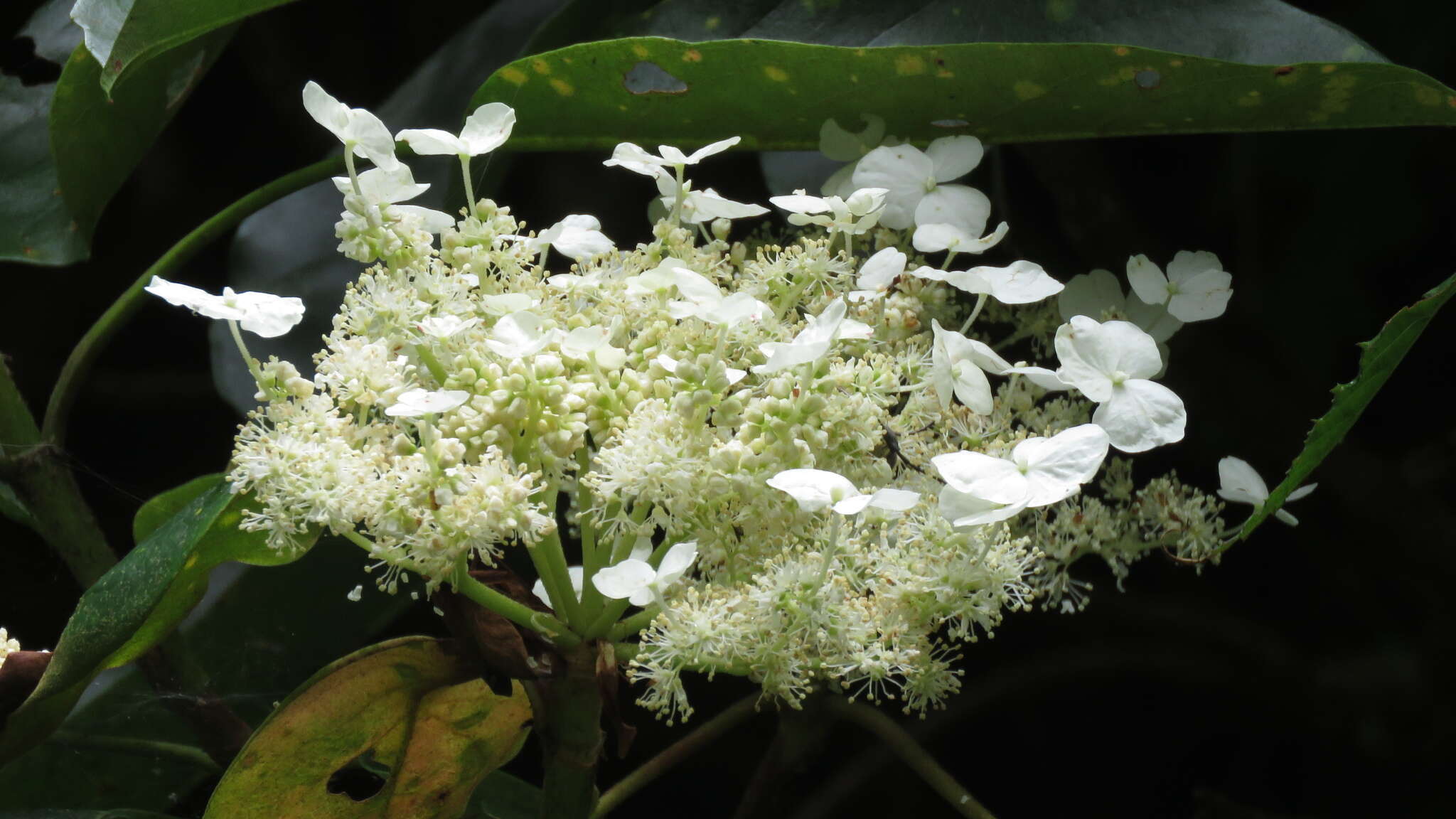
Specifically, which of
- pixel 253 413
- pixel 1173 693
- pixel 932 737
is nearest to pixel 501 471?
pixel 253 413

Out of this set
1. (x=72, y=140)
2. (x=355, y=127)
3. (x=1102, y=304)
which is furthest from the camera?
(x=72, y=140)

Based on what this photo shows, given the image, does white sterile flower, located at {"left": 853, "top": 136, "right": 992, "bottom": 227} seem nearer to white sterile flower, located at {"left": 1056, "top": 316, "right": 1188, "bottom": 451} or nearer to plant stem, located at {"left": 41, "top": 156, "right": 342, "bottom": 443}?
white sterile flower, located at {"left": 1056, "top": 316, "right": 1188, "bottom": 451}

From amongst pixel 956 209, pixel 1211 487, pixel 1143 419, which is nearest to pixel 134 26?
pixel 956 209

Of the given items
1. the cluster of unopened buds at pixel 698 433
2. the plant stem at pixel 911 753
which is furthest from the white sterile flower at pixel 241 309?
the plant stem at pixel 911 753

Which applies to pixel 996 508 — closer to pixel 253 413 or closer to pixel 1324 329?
pixel 253 413

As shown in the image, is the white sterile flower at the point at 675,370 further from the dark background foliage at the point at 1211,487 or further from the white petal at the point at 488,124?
the dark background foliage at the point at 1211,487

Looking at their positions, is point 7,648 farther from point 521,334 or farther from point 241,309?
point 521,334
